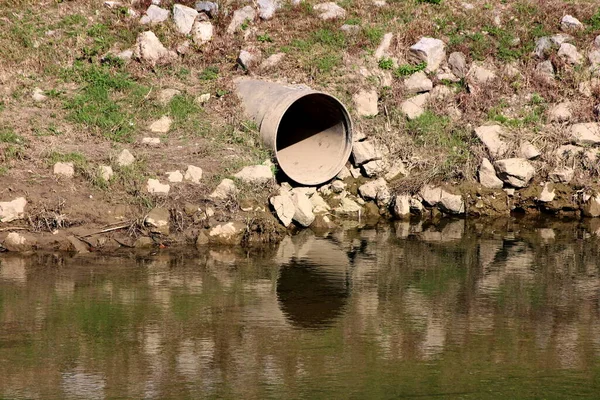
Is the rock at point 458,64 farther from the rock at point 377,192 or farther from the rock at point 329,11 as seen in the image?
the rock at point 377,192

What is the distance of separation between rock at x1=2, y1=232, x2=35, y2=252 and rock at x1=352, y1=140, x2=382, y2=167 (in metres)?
5.09

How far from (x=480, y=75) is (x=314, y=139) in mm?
3073

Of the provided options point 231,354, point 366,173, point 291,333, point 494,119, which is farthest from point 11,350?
point 494,119

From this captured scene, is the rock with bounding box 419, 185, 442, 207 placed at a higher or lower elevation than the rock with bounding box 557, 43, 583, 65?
lower

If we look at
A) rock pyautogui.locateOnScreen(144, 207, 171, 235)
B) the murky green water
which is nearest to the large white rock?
rock pyautogui.locateOnScreen(144, 207, 171, 235)

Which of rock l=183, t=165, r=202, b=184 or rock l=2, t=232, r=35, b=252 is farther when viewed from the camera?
rock l=183, t=165, r=202, b=184

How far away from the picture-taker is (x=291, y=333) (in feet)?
30.0

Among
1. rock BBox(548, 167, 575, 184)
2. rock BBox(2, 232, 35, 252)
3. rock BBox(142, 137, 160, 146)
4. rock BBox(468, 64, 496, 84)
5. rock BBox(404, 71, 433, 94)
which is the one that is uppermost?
rock BBox(468, 64, 496, 84)

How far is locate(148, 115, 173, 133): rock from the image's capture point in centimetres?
1459

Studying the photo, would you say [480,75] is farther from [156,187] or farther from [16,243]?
[16,243]

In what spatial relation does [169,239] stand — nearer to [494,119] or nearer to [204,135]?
[204,135]

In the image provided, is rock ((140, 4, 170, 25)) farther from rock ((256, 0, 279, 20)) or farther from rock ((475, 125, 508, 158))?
rock ((475, 125, 508, 158))

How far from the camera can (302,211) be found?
13.4 m

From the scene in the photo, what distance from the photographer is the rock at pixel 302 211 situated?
13.4 m
